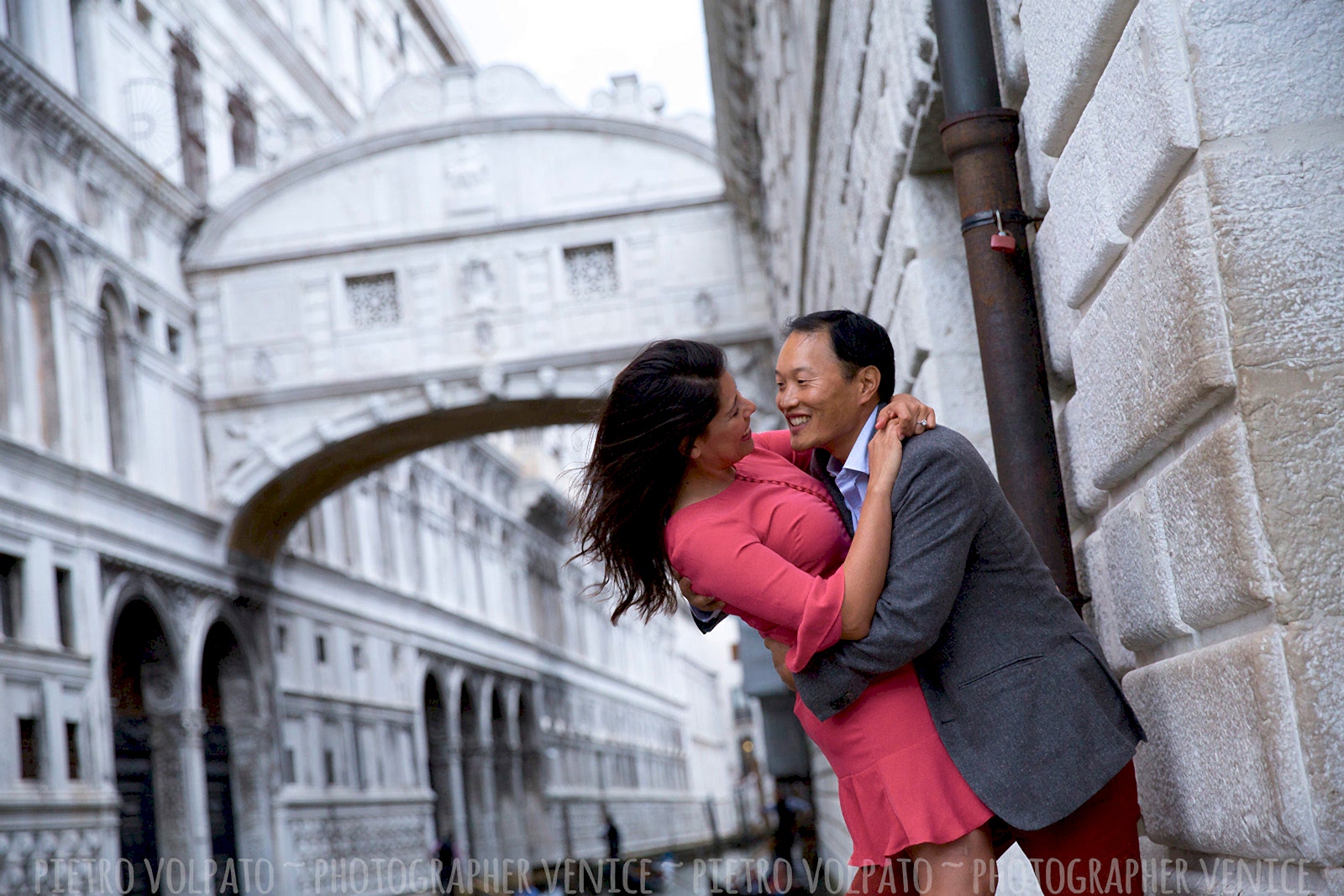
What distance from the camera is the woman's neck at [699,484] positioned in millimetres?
2551

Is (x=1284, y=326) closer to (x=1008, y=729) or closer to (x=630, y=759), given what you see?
(x=1008, y=729)

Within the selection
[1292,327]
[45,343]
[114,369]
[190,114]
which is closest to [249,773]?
[114,369]

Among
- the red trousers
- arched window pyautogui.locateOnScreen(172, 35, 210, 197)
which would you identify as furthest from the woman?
arched window pyautogui.locateOnScreen(172, 35, 210, 197)

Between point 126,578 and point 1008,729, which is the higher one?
point 126,578

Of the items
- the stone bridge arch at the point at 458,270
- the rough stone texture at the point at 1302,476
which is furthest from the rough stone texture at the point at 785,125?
the rough stone texture at the point at 1302,476

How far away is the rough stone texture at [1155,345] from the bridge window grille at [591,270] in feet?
46.0

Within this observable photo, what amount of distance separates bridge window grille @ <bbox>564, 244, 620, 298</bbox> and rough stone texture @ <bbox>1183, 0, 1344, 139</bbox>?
48.5 feet

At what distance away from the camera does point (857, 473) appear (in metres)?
2.56

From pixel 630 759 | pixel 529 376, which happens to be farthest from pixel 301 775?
pixel 630 759

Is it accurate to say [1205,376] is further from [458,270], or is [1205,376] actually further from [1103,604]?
[458,270]

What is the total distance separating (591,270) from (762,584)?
48.5 feet

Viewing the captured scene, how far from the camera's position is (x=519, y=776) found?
3117cm

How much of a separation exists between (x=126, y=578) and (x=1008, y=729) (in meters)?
14.4

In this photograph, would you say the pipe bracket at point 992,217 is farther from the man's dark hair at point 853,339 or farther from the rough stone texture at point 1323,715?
the rough stone texture at point 1323,715
